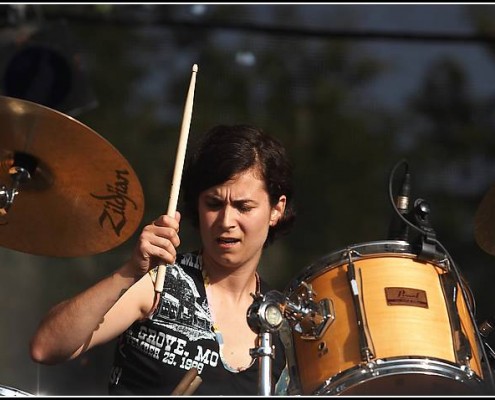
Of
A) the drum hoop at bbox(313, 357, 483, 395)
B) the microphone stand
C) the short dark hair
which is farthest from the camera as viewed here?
the short dark hair

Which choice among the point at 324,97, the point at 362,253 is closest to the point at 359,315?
the point at 362,253

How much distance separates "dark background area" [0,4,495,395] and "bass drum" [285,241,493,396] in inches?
77.4

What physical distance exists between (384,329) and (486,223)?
1.69 ft

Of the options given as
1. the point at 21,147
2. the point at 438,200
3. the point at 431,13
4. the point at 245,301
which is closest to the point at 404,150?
the point at 438,200

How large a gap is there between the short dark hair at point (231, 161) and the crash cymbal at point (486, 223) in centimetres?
50

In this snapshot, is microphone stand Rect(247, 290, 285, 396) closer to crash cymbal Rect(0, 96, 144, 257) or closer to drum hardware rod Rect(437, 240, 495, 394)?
crash cymbal Rect(0, 96, 144, 257)

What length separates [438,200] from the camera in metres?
4.64

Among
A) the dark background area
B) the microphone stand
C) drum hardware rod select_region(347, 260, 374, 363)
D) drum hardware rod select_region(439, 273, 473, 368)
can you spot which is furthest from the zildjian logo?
the dark background area

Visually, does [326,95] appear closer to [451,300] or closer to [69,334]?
[451,300]

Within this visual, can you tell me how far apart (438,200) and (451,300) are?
2183 millimetres

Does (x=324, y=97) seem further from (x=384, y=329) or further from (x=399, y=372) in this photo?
(x=399, y=372)

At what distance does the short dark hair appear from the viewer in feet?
8.48

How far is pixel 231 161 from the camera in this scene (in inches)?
102

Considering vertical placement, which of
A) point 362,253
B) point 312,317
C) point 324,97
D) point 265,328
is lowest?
point 265,328
